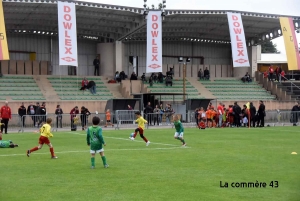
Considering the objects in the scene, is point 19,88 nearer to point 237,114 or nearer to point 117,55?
→ point 117,55

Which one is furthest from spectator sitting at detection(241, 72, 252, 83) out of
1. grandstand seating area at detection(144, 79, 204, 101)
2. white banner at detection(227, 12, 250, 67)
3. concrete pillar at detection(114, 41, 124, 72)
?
concrete pillar at detection(114, 41, 124, 72)

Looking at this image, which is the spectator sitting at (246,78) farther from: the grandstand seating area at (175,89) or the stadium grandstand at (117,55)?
the grandstand seating area at (175,89)

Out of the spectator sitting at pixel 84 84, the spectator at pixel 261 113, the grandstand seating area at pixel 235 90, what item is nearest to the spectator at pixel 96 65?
the spectator sitting at pixel 84 84

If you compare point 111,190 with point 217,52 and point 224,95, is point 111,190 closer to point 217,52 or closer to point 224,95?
point 224,95

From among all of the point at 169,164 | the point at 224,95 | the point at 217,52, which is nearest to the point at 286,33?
the point at 224,95

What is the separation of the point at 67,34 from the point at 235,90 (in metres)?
21.1

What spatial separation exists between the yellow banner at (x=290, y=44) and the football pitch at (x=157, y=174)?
77.9ft

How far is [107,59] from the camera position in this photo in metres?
58.3

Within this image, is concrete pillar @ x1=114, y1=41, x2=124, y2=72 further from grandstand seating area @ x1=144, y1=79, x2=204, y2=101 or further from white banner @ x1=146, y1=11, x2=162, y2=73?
white banner @ x1=146, y1=11, x2=162, y2=73

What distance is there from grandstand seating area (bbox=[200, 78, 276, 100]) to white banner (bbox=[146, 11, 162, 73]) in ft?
31.0

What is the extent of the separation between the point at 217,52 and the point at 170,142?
136 feet

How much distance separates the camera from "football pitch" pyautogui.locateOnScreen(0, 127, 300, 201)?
42.5 feet

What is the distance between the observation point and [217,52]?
67812 mm

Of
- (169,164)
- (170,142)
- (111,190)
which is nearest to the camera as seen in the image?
(111,190)
